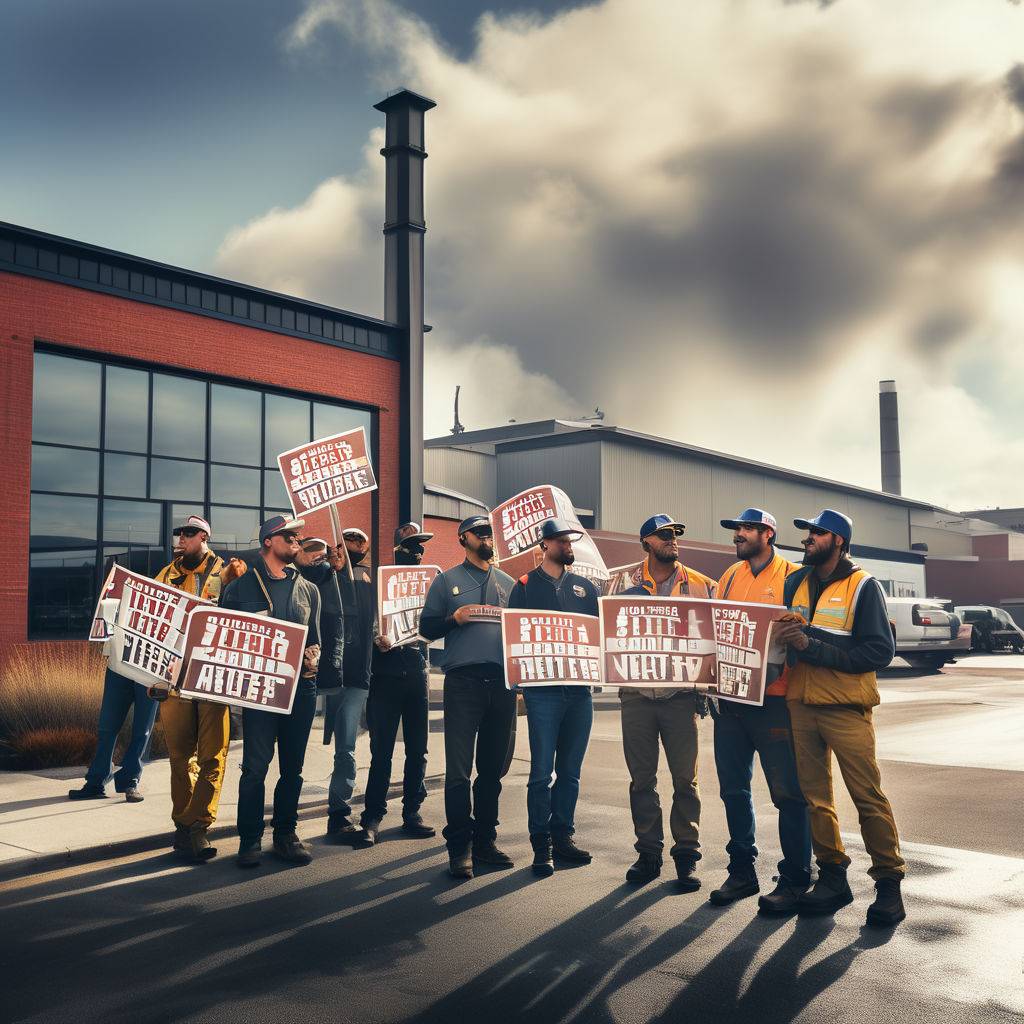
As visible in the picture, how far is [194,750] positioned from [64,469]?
9724mm

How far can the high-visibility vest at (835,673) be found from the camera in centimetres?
561

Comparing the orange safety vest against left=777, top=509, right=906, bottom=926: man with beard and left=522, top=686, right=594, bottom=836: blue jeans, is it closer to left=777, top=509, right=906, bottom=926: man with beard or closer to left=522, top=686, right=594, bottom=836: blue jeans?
left=777, top=509, right=906, bottom=926: man with beard

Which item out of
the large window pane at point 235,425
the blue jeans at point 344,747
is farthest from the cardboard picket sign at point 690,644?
the large window pane at point 235,425

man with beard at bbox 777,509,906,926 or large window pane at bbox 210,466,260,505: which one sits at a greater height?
large window pane at bbox 210,466,260,505

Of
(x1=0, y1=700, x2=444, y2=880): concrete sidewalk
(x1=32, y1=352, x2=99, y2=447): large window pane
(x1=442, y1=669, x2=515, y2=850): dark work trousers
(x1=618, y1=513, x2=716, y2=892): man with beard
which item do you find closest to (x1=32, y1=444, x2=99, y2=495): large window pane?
(x1=32, y1=352, x2=99, y2=447): large window pane

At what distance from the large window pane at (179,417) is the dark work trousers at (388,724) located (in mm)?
10319

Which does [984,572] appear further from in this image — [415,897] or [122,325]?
[415,897]

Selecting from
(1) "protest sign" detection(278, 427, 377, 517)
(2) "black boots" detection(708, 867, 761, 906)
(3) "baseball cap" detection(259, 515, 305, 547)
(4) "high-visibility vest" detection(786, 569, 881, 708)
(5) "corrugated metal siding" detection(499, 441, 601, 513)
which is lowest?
(2) "black boots" detection(708, 867, 761, 906)

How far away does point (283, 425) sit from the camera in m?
18.2

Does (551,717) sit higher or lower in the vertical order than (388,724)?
higher

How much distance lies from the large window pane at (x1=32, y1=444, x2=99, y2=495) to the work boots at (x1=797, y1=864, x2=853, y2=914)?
12.9 metres

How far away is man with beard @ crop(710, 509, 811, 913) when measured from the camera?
5.80 meters

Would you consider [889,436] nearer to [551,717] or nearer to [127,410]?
[127,410]

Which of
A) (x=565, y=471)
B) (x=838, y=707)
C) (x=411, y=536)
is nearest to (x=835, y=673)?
(x=838, y=707)
